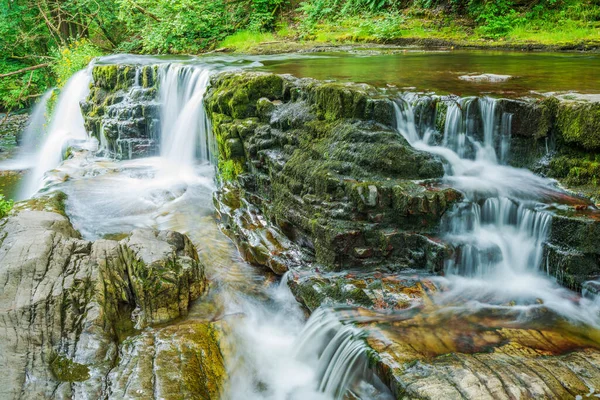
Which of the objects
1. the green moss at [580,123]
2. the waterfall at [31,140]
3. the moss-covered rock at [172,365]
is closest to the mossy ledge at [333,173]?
the green moss at [580,123]

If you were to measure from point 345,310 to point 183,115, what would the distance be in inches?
286

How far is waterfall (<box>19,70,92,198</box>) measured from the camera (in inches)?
523

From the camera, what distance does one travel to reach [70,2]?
20016 millimetres

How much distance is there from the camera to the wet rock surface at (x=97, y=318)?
4258 millimetres

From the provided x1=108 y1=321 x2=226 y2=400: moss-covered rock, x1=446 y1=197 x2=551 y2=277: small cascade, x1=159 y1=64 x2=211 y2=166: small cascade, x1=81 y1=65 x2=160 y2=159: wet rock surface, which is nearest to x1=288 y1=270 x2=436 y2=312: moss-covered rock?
x1=446 y1=197 x2=551 y2=277: small cascade

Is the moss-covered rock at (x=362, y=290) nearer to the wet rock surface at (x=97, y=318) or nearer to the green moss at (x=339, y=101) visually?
the wet rock surface at (x=97, y=318)

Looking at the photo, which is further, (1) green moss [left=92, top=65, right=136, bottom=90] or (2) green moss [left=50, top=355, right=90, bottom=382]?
(1) green moss [left=92, top=65, right=136, bottom=90]

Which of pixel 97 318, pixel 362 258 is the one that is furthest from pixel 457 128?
pixel 97 318

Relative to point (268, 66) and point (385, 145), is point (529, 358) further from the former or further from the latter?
point (268, 66)

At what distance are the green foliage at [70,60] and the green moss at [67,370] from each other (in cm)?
1393

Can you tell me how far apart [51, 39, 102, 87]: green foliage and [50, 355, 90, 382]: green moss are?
1393 centimetres

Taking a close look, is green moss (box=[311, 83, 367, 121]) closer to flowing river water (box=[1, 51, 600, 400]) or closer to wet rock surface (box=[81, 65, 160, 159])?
flowing river water (box=[1, 51, 600, 400])

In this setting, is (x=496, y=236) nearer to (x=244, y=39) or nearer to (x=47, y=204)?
(x=47, y=204)

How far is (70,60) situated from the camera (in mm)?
16797
